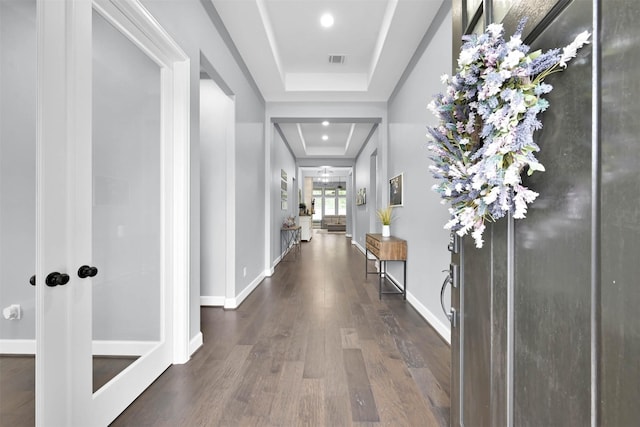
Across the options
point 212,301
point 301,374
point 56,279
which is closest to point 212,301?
point 212,301

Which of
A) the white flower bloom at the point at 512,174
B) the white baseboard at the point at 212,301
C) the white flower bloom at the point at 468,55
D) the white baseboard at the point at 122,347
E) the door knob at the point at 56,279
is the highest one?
the white flower bloom at the point at 468,55

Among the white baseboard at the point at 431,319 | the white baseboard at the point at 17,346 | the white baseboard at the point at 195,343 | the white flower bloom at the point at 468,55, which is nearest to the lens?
the white flower bloom at the point at 468,55

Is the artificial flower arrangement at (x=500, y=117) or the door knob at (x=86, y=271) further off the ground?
the artificial flower arrangement at (x=500, y=117)

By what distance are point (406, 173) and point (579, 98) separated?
3121 millimetres

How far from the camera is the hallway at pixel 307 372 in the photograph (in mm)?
1646

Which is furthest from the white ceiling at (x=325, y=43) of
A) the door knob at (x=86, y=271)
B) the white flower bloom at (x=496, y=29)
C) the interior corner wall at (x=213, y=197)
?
the door knob at (x=86, y=271)

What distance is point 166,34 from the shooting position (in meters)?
1.93

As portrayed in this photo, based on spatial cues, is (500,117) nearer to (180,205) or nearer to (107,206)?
(107,206)

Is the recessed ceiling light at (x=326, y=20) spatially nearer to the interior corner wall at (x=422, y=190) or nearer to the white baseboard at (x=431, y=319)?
the interior corner wall at (x=422, y=190)

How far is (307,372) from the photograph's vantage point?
6.80 ft

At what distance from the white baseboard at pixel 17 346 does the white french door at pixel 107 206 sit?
0.03 meters

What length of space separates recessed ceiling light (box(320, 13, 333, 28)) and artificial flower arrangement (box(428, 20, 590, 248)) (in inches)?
114

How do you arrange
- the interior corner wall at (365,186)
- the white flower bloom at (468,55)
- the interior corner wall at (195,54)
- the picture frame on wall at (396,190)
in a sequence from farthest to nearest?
the interior corner wall at (365,186) < the picture frame on wall at (396,190) < the interior corner wall at (195,54) < the white flower bloom at (468,55)

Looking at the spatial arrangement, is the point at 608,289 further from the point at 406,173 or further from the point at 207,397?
the point at 406,173
